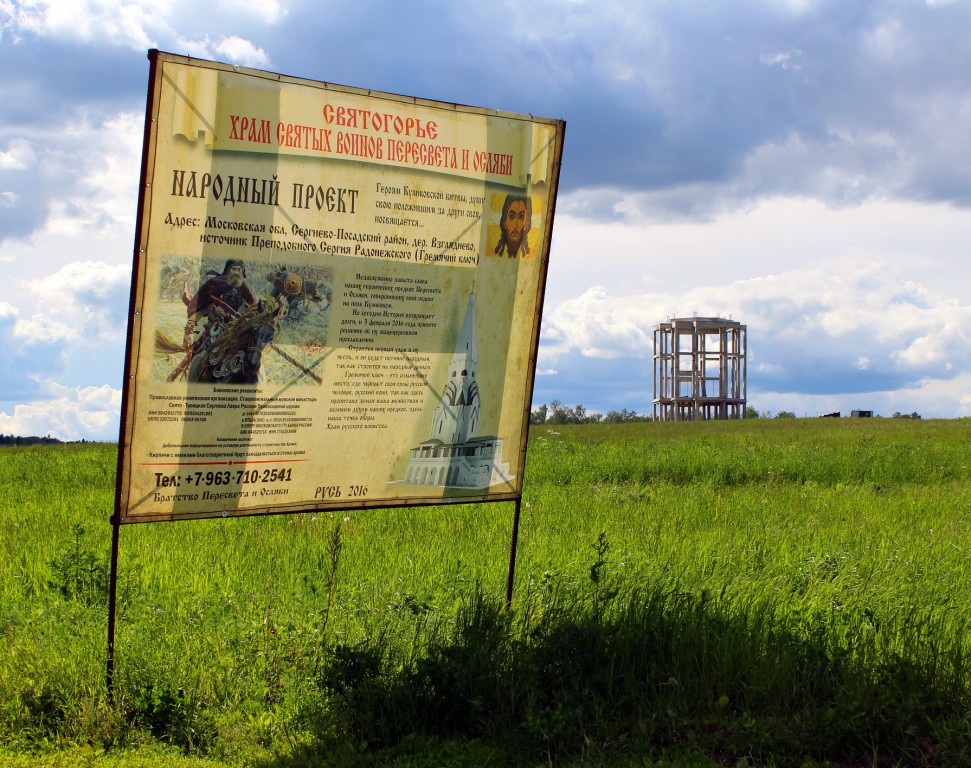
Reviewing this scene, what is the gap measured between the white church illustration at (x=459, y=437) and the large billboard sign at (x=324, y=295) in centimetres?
1

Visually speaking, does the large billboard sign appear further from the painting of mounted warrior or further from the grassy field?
the grassy field

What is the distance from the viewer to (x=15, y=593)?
656 cm

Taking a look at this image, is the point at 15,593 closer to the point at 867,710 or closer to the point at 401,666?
the point at 401,666

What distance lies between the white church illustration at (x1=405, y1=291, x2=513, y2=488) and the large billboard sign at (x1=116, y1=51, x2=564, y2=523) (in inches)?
0.5

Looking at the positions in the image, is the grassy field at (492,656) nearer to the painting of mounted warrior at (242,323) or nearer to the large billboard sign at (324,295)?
the large billboard sign at (324,295)

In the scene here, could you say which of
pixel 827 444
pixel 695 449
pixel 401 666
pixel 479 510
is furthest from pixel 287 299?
pixel 827 444

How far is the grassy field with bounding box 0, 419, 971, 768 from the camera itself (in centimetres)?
419

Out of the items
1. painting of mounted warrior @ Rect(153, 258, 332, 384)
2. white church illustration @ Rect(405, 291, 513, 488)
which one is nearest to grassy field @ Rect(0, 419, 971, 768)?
white church illustration @ Rect(405, 291, 513, 488)

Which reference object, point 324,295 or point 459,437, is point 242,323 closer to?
point 324,295

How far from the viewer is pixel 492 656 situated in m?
4.56

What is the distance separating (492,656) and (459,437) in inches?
50.0

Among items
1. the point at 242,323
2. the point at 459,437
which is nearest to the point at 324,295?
the point at 242,323

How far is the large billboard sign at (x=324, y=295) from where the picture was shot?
14.5ft

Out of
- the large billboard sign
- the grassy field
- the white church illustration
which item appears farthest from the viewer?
the white church illustration
